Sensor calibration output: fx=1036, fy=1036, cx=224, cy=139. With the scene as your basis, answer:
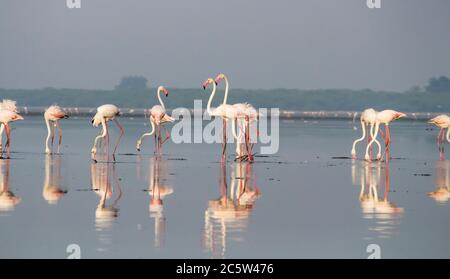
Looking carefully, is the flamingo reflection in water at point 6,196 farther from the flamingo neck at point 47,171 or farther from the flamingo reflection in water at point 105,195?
the flamingo reflection in water at point 105,195

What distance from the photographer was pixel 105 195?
40.3 feet

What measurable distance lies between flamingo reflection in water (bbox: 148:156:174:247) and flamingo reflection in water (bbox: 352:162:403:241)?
2.04m

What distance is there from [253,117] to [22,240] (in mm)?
10654

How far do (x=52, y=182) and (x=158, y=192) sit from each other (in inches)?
71.1

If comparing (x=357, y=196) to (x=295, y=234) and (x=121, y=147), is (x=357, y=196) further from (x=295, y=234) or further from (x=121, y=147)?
(x=121, y=147)

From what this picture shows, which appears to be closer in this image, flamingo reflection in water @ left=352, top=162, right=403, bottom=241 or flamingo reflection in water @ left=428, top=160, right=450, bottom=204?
flamingo reflection in water @ left=352, top=162, right=403, bottom=241

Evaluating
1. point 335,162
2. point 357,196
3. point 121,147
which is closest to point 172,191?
point 357,196

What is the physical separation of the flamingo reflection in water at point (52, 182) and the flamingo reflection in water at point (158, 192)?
1.10m

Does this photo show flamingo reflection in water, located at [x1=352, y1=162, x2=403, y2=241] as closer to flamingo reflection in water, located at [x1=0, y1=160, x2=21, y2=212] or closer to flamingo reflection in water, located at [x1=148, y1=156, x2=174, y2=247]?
flamingo reflection in water, located at [x1=148, y1=156, x2=174, y2=247]

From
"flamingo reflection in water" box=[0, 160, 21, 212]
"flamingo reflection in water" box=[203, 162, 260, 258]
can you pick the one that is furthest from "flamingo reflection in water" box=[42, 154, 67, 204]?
"flamingo reflection in water" box=[203, 162, 260, 258]

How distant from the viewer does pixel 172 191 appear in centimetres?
1287

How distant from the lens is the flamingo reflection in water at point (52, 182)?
1217 centimetres

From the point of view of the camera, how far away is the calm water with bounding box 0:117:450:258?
8.94m

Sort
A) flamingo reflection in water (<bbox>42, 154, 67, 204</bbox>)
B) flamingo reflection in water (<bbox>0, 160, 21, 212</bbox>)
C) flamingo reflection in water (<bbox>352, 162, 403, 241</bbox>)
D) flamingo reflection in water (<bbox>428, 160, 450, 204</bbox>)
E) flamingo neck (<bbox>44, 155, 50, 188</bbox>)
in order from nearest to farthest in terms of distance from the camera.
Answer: flamingo reflection in water (<bbox>352, 162, 403, 241</bbox>), flamingo reflection in water (<bbox>0, 160, 21, 212</bbox>), flamingo reflection in water (<bbox>42, 154, 67, 204</bbox>), flamingo reflection in water (<bbox>428, 160, 450, 204</bbox>), flamingo neck (<bbox>44, 155, 50, 188</bbox>)
